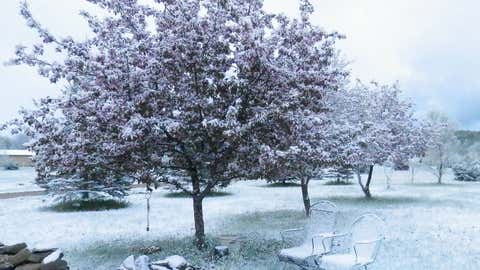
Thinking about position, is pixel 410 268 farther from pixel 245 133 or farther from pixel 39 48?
pixel 39 48

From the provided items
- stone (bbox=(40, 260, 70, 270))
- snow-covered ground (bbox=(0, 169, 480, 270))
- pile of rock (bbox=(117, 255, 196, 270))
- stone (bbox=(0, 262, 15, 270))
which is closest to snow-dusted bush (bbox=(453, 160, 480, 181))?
snow-covered ground (bbox=(0, 169, 480, 270))

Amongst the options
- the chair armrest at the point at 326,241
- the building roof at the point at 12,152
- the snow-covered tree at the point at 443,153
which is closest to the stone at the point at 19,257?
the chair armrest at the point at 326,241

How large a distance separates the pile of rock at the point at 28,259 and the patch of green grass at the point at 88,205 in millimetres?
9545

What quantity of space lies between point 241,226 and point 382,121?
329 inches

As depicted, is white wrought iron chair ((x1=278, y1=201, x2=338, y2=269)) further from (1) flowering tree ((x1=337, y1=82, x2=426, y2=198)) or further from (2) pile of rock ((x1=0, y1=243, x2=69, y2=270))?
(1) flowering tree ((x1=337, y1=82, x2=426, y2=198))

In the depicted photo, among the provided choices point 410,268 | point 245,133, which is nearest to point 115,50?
point 245,133

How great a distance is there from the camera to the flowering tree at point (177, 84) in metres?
6.26

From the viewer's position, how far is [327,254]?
568cm

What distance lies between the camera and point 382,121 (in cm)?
1627

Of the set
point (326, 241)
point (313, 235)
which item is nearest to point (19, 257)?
point (313, 235)

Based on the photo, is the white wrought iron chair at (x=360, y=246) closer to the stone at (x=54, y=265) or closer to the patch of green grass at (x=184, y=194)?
the stone at (x=54, y=265)

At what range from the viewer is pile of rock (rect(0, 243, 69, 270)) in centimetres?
555

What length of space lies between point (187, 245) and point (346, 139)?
15.0 feet

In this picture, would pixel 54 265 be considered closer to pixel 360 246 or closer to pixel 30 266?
pixel 30 266
